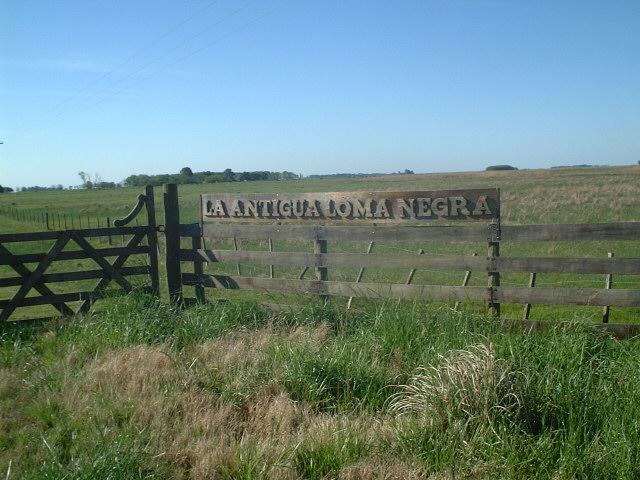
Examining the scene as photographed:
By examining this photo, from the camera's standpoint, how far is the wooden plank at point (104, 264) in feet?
32.2

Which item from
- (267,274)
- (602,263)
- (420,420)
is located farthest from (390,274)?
(420,420)

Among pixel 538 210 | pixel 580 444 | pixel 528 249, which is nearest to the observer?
pixel 580 444

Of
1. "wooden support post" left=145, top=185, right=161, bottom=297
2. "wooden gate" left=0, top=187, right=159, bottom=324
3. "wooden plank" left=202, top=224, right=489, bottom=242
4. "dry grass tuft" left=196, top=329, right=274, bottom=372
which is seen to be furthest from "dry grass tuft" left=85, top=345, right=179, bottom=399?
"wooden support post" left=145, top=185, right=161, bottom=297

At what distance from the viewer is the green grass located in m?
4.39

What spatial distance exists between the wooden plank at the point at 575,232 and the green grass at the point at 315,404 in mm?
1205

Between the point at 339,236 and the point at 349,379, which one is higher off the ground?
the point at 339,236

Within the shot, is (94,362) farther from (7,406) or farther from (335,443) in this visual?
(335,443)

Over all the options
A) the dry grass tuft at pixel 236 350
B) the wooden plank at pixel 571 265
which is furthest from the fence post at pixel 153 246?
the wooden plank at pixel 571 265

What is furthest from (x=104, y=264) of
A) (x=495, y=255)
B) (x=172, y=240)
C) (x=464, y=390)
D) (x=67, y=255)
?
(x=464, y=390)

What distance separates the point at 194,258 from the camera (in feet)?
33.7

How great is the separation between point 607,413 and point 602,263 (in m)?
2.97

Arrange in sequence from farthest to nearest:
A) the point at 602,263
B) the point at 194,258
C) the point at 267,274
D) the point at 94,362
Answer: the point at 267,274
the point at 194,258
the point at 602,263
the point at 94,362

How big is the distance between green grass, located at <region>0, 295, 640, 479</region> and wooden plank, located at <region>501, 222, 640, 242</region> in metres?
1.21

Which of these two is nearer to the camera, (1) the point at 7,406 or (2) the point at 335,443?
(2) the point at 335,443
